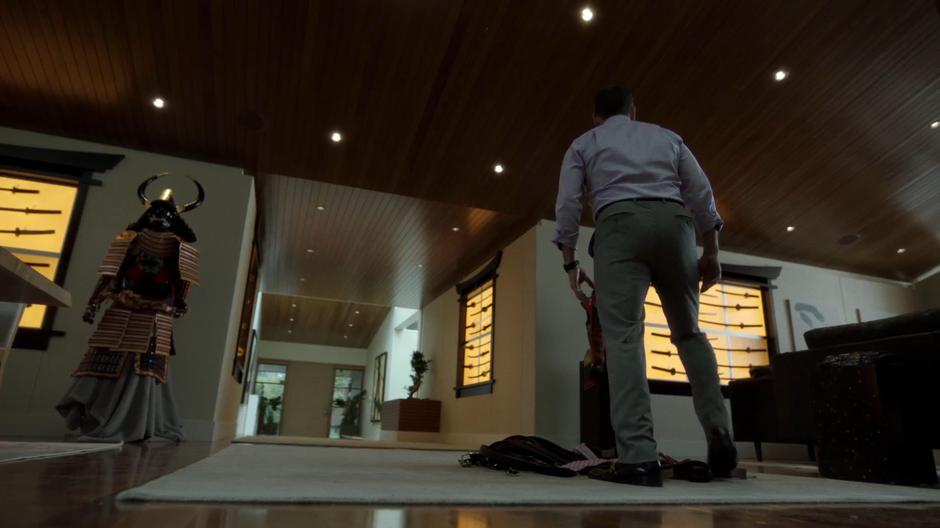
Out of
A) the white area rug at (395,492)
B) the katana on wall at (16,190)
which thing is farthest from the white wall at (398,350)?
the white area rug at (395,492)

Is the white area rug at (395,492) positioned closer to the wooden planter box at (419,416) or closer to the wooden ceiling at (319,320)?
the wooden planter box at (419,416)

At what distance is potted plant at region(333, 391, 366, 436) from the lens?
1784cm

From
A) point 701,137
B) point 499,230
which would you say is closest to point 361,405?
point 499,230

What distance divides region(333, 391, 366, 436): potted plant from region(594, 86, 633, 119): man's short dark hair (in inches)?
673

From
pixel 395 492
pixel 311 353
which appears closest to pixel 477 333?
pixel 395 492

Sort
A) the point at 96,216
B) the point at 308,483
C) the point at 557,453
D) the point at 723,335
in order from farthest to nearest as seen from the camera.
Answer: the point at 723,335
the point at 96,216
the point at 557,453
the point at 308,483

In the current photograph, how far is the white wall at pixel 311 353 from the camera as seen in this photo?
1844 cm

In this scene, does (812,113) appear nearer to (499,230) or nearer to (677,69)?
(677,69)

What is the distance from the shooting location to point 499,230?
722 centimetres

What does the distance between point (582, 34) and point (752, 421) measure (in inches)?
158

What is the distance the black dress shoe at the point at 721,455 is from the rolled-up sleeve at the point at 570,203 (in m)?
0.85

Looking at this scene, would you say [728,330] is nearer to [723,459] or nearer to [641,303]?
[723,459]

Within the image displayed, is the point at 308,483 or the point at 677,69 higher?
the point at 677,69

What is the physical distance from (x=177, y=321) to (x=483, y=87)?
3.46 m
